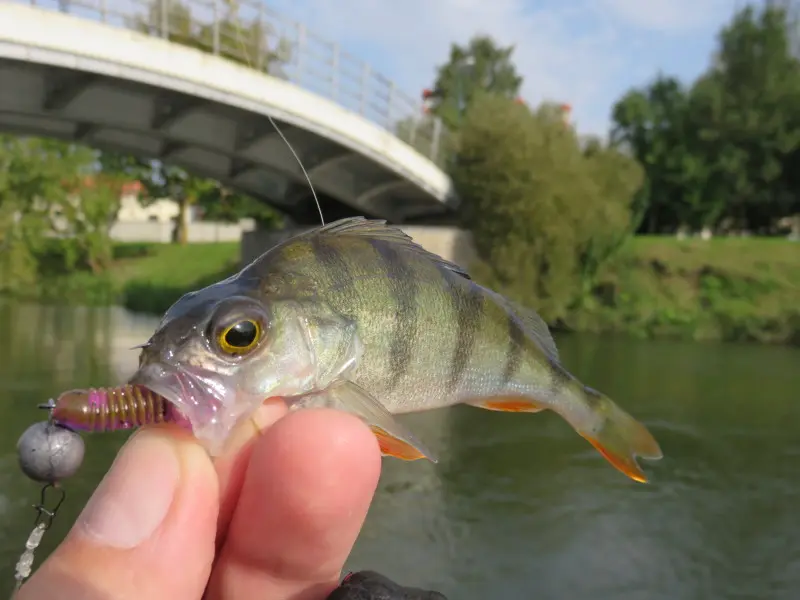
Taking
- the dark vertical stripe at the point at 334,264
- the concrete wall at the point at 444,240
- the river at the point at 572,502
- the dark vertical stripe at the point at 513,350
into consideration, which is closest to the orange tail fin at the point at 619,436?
the dark vertical stripe at the point at 513,350

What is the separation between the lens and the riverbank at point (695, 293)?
61.4 ft

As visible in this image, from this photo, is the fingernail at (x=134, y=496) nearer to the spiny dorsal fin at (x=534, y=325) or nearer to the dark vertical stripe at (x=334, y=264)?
the dark vertical stripe at (x=334, y=264)

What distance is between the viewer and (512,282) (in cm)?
1766

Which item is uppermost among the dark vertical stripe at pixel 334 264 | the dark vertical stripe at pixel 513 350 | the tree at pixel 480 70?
the tree at pixel 480 70

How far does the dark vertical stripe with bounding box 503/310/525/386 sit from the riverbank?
48.4 feet

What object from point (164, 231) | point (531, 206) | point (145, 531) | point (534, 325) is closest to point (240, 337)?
point (145, 531)

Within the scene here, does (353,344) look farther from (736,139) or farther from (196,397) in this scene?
(736,139)

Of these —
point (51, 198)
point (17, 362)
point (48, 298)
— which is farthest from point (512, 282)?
point (51, 198)

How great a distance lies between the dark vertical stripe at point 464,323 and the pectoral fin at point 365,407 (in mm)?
328

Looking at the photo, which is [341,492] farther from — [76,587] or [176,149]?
[176,149]

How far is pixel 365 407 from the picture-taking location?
1.50 metres

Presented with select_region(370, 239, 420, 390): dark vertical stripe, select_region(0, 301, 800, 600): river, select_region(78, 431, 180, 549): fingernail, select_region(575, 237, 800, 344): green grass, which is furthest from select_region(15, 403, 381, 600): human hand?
select_region(575, 237, 800, 344): green grass

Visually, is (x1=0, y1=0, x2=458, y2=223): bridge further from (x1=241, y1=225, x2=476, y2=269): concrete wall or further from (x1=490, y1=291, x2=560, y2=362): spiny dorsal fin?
(x1=490, y1=291, x2=560, y2=362): spiny dorsal fin

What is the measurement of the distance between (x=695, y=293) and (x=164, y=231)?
40.9 metres
